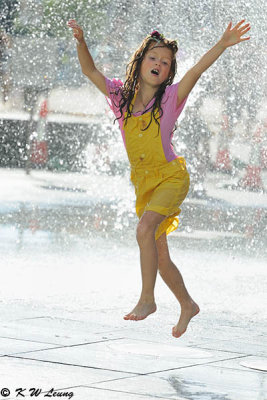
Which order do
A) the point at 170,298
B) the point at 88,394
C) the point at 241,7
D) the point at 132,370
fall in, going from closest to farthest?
the point at 88,394, the point at 132,370, the point at 170,298, the point at 241,7

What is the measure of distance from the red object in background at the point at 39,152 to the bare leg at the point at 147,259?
13914 mm

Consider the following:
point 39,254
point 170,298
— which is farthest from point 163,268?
point 39,254

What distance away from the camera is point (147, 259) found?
4.98 m

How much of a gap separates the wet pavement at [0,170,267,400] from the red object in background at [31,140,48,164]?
225 inches

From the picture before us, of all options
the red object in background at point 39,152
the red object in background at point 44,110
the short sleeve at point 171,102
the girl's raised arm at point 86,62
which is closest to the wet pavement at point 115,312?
the short sleeve at point 171,102

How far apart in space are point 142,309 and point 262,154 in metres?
11.5

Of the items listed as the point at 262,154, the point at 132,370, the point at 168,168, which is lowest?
the point at 262,154

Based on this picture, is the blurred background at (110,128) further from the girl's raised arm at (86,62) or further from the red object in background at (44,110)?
the girl's raised arm at (86,62)

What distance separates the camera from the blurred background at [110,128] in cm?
1170

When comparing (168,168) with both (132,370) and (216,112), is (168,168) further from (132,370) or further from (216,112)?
(216,112)

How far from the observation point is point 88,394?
160 inches

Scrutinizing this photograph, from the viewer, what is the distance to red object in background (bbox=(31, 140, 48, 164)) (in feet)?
61.9

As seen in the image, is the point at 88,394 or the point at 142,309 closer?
the point at 88,394

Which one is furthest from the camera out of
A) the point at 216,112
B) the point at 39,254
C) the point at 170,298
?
the point at 216,112
